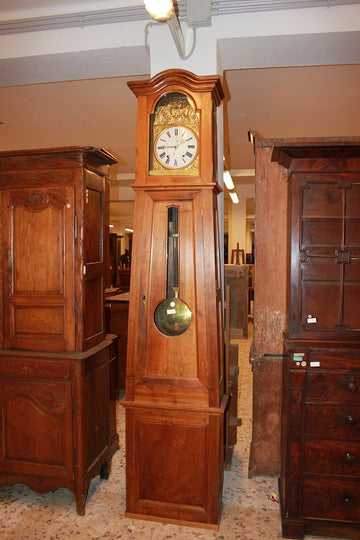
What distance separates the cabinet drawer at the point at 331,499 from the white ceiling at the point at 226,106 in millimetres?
2918

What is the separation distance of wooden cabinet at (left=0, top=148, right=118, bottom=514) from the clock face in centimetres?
44

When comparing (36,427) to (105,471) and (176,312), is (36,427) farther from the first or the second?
(176,312)

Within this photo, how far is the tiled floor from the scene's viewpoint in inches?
A: 88.3

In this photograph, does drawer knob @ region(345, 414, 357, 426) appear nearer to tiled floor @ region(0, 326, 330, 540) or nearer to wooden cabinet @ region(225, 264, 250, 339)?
tiled floor @ region(0, 326, 330, 540)

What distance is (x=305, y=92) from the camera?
153 inches

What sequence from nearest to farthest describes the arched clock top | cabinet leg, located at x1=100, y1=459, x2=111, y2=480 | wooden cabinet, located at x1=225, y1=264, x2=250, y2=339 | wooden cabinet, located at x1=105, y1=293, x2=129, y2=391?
the arched clock top → cabinet leg, located at x1=100, y1=459, x2=111, y2=480 → wooden cabinet, located at x1=105, y1=293, x2=129, y2=391 → wooden cabinet, located at x1=225, y1=264, x2=250, y2=339

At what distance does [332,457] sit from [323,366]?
50 centimetres

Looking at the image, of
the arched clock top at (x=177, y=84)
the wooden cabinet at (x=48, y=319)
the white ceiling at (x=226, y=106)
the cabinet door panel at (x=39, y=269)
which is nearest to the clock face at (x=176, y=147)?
the arched clock top at (x=177, y=84)

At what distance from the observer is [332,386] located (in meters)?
2.23

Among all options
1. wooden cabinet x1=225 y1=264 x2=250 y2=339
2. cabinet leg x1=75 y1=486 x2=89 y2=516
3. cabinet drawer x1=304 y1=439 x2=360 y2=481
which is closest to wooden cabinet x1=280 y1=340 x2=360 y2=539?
cabinet drawer x1=304 y1=439 x2=360 y2=481

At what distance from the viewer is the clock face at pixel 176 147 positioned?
2.25 m

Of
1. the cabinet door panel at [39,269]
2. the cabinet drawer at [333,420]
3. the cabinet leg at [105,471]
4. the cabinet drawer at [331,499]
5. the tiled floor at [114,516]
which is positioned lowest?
the tiled floor at [114,516]

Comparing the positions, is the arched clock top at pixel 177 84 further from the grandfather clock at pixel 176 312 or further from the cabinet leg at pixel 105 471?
the cabinet leg at pixel 105 471

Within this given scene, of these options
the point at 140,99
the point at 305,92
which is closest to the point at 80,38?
the point at 140,99
